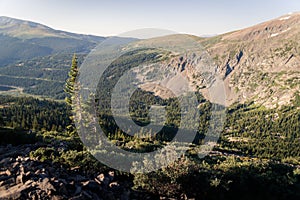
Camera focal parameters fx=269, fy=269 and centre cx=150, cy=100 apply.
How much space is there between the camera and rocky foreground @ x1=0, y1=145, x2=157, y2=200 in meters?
20.1

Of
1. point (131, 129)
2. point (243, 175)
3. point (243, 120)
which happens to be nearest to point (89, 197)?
point (243, 175)

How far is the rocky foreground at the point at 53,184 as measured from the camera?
20062 millimetres

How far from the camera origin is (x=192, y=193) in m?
28.8

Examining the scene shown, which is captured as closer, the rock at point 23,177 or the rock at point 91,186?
the rock at point 23,177

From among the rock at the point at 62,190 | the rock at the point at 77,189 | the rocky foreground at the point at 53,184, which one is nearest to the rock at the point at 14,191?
the rocky foreground at the point at 53,184

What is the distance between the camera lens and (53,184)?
20969mm

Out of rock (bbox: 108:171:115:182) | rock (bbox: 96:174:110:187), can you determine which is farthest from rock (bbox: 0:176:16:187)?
rock (bbox: 108:171:115:182)

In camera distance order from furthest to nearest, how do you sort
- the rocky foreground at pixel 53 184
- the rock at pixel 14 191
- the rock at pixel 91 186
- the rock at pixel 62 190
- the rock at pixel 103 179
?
the rock at pixel 103 179 < the rock at pixel 91 186 < the rock at pixel 62 190 < the rocky foreground at pixel 53 184 < the rock at pixel 14 191

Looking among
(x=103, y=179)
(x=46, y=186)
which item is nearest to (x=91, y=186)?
(x=103, y=179)

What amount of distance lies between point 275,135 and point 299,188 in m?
138

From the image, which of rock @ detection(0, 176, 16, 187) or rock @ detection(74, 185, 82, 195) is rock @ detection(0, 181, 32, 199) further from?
rock @ detection(74, 185, 82, 195)

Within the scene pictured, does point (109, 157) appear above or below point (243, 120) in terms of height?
above

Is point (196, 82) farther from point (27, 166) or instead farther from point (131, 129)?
point (27, 166)

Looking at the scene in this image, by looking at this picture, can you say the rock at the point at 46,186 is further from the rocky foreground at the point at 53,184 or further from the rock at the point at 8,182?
the rock at the point at 8,182
